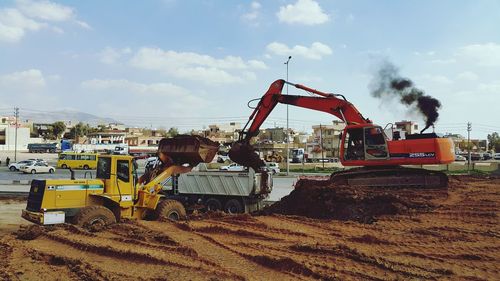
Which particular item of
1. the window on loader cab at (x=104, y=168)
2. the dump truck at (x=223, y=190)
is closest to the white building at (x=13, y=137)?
the dump truck at (x=223, y=190)

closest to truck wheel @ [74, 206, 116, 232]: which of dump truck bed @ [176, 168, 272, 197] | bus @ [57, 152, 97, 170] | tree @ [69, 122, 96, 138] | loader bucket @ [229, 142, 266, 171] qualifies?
loader bucket @ [229, 142, 266, 171]

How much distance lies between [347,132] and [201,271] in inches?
366

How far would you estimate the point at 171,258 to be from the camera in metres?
9.22

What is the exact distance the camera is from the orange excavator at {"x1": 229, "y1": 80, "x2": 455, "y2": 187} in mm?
15164

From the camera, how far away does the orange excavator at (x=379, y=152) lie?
15.2m

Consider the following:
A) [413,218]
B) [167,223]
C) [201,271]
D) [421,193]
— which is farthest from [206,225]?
[421,193]

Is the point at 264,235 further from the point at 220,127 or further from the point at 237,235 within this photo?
the point at 220,127

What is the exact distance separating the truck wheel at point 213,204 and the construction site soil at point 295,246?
4436mm

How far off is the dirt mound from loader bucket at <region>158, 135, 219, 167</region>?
346 cm

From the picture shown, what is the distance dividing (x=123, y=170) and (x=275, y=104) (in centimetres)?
717

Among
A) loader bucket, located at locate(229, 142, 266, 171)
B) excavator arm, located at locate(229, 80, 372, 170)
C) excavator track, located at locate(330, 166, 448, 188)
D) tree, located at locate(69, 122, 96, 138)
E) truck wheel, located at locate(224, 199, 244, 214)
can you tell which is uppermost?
tree, located at locate(69, 122, 96, 138)

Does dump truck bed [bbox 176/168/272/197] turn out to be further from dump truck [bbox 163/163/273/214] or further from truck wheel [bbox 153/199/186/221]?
truck wheel [bbox 153/199/186/221]

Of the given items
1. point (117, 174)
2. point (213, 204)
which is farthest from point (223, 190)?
point (117, 174)

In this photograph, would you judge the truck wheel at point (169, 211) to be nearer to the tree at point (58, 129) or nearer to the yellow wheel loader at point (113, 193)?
the yellow wheel loader at point (113, 193)
